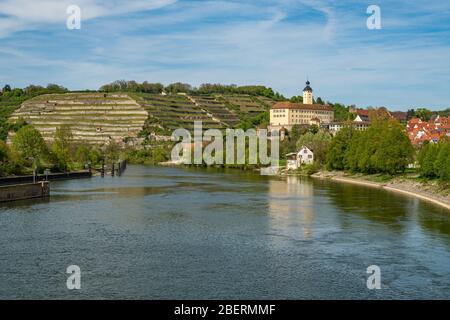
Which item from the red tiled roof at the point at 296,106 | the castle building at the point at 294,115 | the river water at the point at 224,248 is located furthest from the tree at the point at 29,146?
the red tiled roof at the point at 296,106

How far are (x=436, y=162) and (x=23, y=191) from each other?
30.7m

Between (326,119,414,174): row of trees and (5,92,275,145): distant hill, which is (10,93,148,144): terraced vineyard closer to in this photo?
(5,92,275,145): distant hill

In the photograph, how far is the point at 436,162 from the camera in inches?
1745

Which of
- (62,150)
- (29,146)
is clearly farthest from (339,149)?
(29,146)

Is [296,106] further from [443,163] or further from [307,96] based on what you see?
[443,163]

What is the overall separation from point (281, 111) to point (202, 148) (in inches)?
1139

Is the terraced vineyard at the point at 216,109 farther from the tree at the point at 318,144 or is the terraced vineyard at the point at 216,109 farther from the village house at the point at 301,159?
the village house at the point at 301,159

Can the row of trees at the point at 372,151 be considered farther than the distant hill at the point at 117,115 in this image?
No

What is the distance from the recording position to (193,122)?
127 m

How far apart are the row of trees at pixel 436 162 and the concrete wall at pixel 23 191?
2940 cm

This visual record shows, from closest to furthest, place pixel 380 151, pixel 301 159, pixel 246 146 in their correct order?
1. pixel 380 151
2. pixel 301 159
3. pixel 246 146

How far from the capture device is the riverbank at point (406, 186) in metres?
40.3
